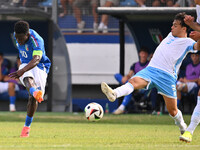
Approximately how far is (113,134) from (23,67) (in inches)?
80.9

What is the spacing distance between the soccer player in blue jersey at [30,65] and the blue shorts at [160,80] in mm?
1690

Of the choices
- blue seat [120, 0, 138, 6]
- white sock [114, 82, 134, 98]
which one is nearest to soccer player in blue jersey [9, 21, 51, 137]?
white sock [114, 82, 134, 98]

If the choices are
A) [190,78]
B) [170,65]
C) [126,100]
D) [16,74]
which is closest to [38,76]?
[16,74]

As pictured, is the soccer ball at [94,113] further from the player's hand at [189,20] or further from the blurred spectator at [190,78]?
the blurred spectator at [190,78]

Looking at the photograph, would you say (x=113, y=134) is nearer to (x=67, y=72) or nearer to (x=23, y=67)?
(x=23, y=67)

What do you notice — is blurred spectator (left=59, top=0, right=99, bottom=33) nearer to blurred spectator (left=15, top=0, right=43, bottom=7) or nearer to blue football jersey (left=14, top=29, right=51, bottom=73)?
blurred spectator (left=15, top=0, right=43, bottom=7)

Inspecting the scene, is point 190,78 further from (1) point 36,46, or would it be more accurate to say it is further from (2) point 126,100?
(1) point 36,46

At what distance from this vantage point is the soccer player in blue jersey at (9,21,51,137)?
354 inches

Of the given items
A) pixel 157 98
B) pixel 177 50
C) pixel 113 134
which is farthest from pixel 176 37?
pixel 157 98

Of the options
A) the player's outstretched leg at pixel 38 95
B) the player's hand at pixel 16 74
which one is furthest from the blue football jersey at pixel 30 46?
the player's outstretched leg at pixel 38 95

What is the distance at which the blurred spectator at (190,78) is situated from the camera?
52.8ft

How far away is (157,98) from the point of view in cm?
1677

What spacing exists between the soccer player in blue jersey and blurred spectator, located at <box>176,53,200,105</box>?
280 inches

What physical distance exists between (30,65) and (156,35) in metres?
9.30
